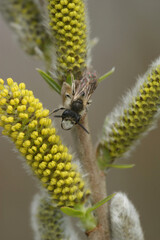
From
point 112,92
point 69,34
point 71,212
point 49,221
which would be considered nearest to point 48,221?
point 49,221

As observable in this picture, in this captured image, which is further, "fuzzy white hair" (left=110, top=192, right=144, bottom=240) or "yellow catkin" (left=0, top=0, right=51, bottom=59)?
"yellow catkin" (left=0, top=0, right=51, bottom=59)

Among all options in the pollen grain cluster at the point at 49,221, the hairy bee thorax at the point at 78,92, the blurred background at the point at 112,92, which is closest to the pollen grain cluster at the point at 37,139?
the hairy bee thorax at the point at 78,92

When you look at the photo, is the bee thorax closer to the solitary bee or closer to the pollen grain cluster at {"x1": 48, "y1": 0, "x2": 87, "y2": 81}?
the solitary bee

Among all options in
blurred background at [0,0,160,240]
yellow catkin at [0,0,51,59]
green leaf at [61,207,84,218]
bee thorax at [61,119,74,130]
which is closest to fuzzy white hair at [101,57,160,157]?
bee thorax at [61,119,74,130]

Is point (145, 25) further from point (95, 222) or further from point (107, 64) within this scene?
point (95, 222)

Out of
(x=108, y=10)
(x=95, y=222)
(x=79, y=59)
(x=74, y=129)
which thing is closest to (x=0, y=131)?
(x=74, y=129)

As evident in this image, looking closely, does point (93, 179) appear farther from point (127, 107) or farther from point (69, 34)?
point (69, 34)
